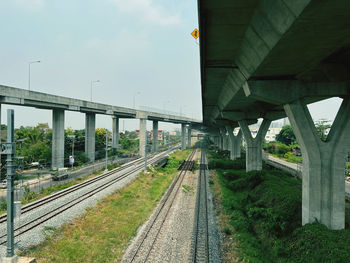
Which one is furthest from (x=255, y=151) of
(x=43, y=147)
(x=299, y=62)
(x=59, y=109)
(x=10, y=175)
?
(x=43, y=147)

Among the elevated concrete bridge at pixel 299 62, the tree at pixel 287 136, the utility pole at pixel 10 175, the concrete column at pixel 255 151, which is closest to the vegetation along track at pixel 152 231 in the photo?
the utility pole at pixel 10 175

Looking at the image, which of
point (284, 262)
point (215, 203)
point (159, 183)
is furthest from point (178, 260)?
point (159, 183)

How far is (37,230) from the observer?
1334cm

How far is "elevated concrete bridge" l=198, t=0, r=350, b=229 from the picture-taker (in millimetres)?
5922

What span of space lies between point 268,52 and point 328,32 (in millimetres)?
1796

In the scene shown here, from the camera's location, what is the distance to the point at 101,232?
13.2 metres

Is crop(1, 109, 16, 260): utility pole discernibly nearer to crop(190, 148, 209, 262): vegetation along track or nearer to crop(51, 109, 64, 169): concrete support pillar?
crop(190, 148, 209, 262): vegetation along track

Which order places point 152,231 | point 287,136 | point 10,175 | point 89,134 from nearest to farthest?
point 10,175 → point 152,231 → point 89,134 → point 287,136

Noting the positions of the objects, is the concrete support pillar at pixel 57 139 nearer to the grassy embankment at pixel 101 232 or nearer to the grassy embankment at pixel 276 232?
the grassy embankment at pixel 101 232

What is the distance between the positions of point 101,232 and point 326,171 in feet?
43.4

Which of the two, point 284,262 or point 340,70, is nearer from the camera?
point 284,262

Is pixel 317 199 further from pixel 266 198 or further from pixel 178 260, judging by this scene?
pixel 178 260

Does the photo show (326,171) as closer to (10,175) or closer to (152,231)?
(152,231)

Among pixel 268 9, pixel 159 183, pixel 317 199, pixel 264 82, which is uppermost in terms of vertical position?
pixel 268 9
